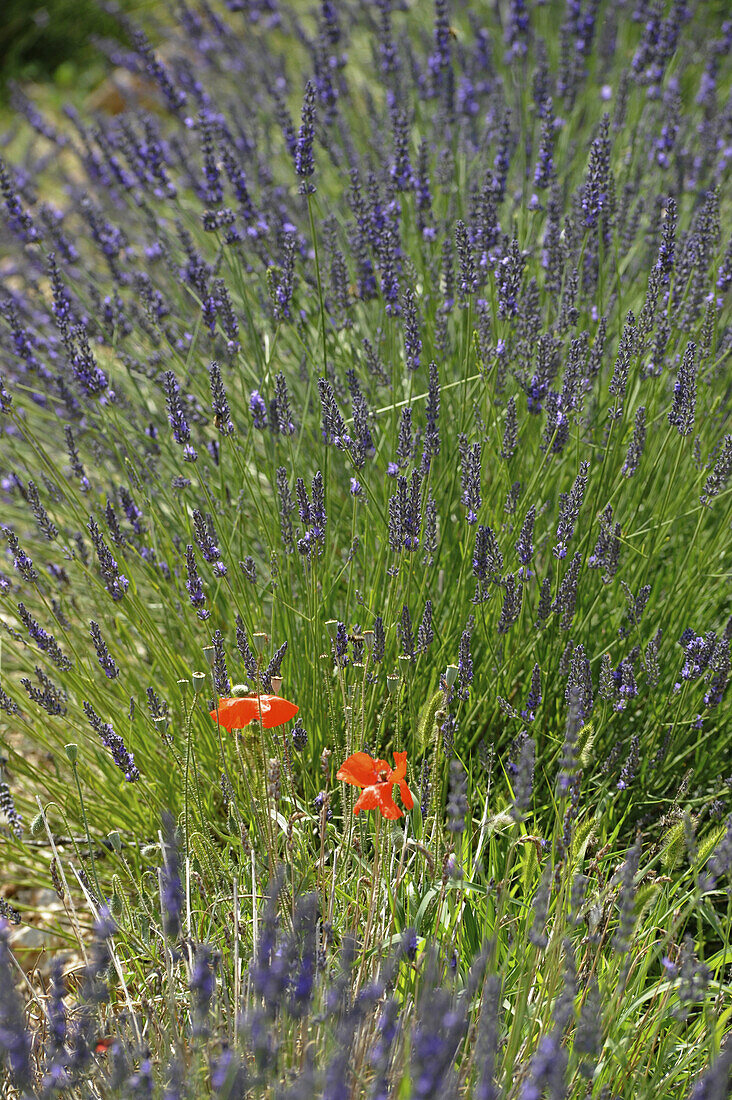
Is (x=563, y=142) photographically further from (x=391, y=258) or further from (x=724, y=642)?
(x=724, y=642)

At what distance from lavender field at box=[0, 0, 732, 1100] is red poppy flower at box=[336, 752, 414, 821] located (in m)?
0.01

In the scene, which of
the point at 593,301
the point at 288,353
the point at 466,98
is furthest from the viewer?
the point at 466,98

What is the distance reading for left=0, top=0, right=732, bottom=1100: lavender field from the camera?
4.97 feet

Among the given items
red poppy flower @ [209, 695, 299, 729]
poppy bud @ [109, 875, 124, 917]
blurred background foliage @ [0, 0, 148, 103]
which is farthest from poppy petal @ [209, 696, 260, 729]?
blurred background foliage @ [0, 0, 148, 103]

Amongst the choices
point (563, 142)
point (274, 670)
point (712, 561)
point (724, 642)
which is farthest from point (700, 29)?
point (274, 670)

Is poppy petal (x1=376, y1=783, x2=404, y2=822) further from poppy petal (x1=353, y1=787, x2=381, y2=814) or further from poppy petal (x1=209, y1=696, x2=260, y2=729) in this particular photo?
poppy petal (x1=209, y1=696, x2=260, y2=729)

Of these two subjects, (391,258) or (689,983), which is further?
(391,258)

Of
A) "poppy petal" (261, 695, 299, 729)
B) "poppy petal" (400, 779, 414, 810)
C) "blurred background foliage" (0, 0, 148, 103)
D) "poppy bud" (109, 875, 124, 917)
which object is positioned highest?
"blurred background foliage" (0, 0, 148, 103)

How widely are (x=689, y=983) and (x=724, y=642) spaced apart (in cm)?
88

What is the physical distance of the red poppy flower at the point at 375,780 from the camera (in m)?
1.76

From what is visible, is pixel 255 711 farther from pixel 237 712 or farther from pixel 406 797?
pixel 406 797

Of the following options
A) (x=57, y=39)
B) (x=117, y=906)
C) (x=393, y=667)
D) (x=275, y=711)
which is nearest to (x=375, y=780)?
(x=275, y=711)

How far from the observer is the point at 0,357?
3373 millimetres

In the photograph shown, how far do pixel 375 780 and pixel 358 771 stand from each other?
42 mm
